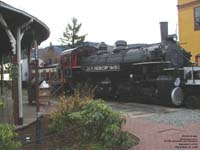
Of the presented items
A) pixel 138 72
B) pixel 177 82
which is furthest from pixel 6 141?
pixel 138 72

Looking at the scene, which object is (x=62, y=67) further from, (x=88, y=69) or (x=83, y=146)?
(x=83, y=146)

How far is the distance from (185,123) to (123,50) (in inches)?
393

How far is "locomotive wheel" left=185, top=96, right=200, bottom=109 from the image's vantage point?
17.2 metres

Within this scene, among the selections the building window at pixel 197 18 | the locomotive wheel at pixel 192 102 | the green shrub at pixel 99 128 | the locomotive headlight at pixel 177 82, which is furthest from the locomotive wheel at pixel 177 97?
the building window at pixel 197 18

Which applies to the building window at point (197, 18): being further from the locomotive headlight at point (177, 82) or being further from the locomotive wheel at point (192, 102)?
the locomotive wheel at point (192, 102)

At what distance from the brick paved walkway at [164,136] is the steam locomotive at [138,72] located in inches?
200

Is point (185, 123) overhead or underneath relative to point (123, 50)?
underneath

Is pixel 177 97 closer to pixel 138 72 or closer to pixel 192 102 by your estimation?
→ pixel 192 102

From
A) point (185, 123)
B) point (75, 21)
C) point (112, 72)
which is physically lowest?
point (185, 123)

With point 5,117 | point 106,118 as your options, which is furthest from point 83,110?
point 5,117

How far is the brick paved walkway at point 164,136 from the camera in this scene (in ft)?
29.9

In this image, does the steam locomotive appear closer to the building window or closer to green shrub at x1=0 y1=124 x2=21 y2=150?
the building window

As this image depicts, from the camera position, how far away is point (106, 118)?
8.70 metres

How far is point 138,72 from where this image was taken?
20359mm
